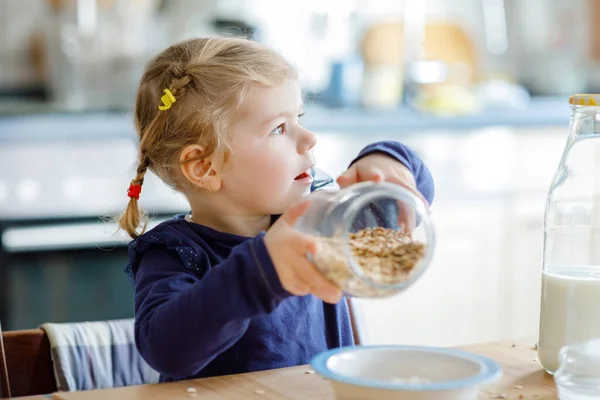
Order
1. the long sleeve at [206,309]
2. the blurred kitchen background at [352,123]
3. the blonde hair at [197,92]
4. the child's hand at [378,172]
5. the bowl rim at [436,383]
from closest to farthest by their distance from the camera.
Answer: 1. the bowl rim at [436,383]
2. the long sleeve at [206,309]
3. the child's hand at [378,172]
4. the blonde hair at [197,92]
5. the blurred kitchen background at [352,123]

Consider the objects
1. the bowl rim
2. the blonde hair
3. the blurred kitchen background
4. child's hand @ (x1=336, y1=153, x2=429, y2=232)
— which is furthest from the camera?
the blurred kitchen background

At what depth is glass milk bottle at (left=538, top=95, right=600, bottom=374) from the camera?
3.19 ft

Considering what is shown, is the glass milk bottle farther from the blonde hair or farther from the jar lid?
the blonde hair

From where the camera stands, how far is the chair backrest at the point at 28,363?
118 centimetres

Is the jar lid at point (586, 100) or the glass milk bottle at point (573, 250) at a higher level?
the jar lid at point (586, 100)

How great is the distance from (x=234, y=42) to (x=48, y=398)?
56cm

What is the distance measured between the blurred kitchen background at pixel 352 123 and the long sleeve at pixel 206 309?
1252 mm

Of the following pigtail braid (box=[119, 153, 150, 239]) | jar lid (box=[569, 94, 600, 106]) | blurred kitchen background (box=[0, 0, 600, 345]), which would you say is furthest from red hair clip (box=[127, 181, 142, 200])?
blurred kitchen background (box=[0, 0, 600, 345])

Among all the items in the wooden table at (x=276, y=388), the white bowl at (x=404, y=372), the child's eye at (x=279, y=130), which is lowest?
the wooden table at (x=276, y=388)

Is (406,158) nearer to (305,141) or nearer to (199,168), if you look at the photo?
(305,141)

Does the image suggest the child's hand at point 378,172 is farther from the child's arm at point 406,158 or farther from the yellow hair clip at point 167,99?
the yellow hair clip at point 167,99

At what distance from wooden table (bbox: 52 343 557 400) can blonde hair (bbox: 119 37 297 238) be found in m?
0.34

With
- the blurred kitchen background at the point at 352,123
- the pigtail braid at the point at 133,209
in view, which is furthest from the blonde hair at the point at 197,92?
the blurred kitchen background at the point at 352,123

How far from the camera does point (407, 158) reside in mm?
1270
